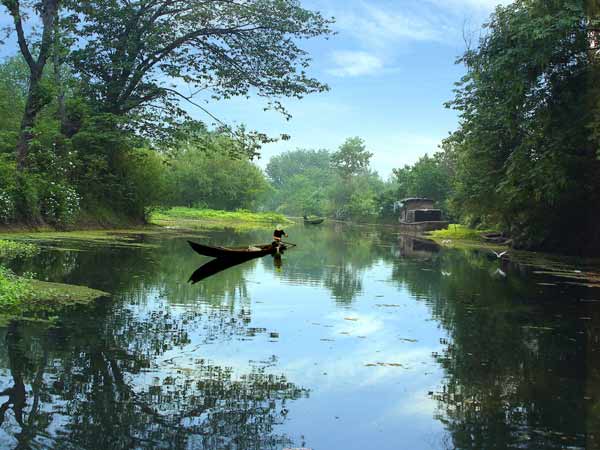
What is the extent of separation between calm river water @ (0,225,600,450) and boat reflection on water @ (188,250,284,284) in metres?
1.06

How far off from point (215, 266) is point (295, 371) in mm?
10898

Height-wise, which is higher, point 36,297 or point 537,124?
point 537,124

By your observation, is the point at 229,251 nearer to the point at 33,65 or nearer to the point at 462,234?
the point at 33,65

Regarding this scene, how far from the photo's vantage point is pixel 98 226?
29641 mm

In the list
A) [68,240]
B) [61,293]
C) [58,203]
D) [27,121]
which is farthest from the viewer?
[58,203]

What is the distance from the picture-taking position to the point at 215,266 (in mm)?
17609

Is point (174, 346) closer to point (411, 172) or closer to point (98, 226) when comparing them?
point (98, 226)

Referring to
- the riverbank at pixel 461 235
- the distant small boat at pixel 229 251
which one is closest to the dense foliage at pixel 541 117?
the distant small boat at pixel 229 251

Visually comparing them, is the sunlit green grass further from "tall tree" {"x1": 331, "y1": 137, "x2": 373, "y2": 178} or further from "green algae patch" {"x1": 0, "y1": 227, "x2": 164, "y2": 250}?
"tall tree" {"x1": 331, "y1": 137, "x2": 373, "y2": 178}

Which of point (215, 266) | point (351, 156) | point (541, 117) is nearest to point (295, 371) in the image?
point (215, 266)

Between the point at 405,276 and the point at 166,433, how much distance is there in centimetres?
1398

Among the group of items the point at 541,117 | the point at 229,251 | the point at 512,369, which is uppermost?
the point at 541,117

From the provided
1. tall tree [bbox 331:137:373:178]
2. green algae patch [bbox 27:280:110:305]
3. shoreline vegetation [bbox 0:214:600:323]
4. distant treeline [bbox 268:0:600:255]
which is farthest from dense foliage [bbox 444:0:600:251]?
tall tree [bbox 331:137:373:178]

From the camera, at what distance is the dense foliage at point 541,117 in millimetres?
22219
